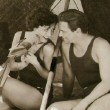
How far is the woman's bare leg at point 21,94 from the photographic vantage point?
164 centimetres

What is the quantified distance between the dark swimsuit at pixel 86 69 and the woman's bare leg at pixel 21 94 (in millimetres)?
283

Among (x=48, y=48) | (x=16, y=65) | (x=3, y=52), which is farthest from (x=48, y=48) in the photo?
(x=3, y=52)

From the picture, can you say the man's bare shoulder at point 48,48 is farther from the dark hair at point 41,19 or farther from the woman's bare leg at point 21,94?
the woman's bare leg at point 21,94

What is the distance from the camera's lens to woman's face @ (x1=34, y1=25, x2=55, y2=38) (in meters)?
1.65

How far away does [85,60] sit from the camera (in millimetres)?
1426

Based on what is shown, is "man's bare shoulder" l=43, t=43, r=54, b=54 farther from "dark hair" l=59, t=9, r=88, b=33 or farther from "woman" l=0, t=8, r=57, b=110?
"dark hair" l=59, t=9, r=88, b=33

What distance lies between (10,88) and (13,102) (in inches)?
3.3

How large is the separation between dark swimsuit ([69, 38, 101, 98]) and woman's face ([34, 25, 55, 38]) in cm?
20

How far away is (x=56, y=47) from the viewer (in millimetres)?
1642

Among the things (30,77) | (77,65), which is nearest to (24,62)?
(30,77)

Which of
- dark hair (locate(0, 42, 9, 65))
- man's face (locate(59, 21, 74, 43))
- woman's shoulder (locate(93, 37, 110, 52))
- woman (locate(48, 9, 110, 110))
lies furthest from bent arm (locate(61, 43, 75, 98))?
dark hair (locate(0, 42, 9, 65))

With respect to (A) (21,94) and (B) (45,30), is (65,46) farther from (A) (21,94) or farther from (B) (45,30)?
(A) (21,94)

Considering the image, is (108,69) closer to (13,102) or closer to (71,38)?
(71,38)

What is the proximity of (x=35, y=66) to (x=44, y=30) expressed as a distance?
0.20 meters
